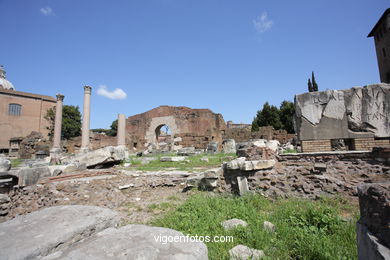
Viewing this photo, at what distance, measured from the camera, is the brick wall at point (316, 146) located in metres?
4.28

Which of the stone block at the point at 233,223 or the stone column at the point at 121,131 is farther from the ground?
the stone column at the point at 121,131

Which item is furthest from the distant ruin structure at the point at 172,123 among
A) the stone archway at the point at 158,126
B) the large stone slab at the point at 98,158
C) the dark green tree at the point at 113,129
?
the dark green tree at the point at 113,129

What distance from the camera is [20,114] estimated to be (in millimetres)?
34969

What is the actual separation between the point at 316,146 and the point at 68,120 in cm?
4037

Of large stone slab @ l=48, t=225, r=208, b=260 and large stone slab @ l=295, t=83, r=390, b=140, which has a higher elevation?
large stone slab @ l=295, t=83, r=390, b=140

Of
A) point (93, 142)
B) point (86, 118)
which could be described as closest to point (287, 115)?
point (86, 118)

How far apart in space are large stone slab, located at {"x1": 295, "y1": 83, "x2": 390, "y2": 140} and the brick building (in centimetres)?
4169

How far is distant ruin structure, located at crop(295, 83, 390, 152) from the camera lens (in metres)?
3.99

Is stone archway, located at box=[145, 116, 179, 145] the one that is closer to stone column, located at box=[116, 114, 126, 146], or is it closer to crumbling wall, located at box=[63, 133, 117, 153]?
crumbling wall, located at box=[63, 133, 117, 153]

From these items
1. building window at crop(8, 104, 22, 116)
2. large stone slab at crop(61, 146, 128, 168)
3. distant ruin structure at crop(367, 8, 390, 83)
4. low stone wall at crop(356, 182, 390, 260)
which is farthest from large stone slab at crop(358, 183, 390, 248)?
building window at crop(8, 104, 22, 116)

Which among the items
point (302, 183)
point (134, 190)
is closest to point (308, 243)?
point (302, 183)

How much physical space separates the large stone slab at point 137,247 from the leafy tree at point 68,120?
131ft

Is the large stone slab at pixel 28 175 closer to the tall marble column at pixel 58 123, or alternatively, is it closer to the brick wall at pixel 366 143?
the brick wall at pixel 366 143

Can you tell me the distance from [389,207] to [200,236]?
1.71 m
